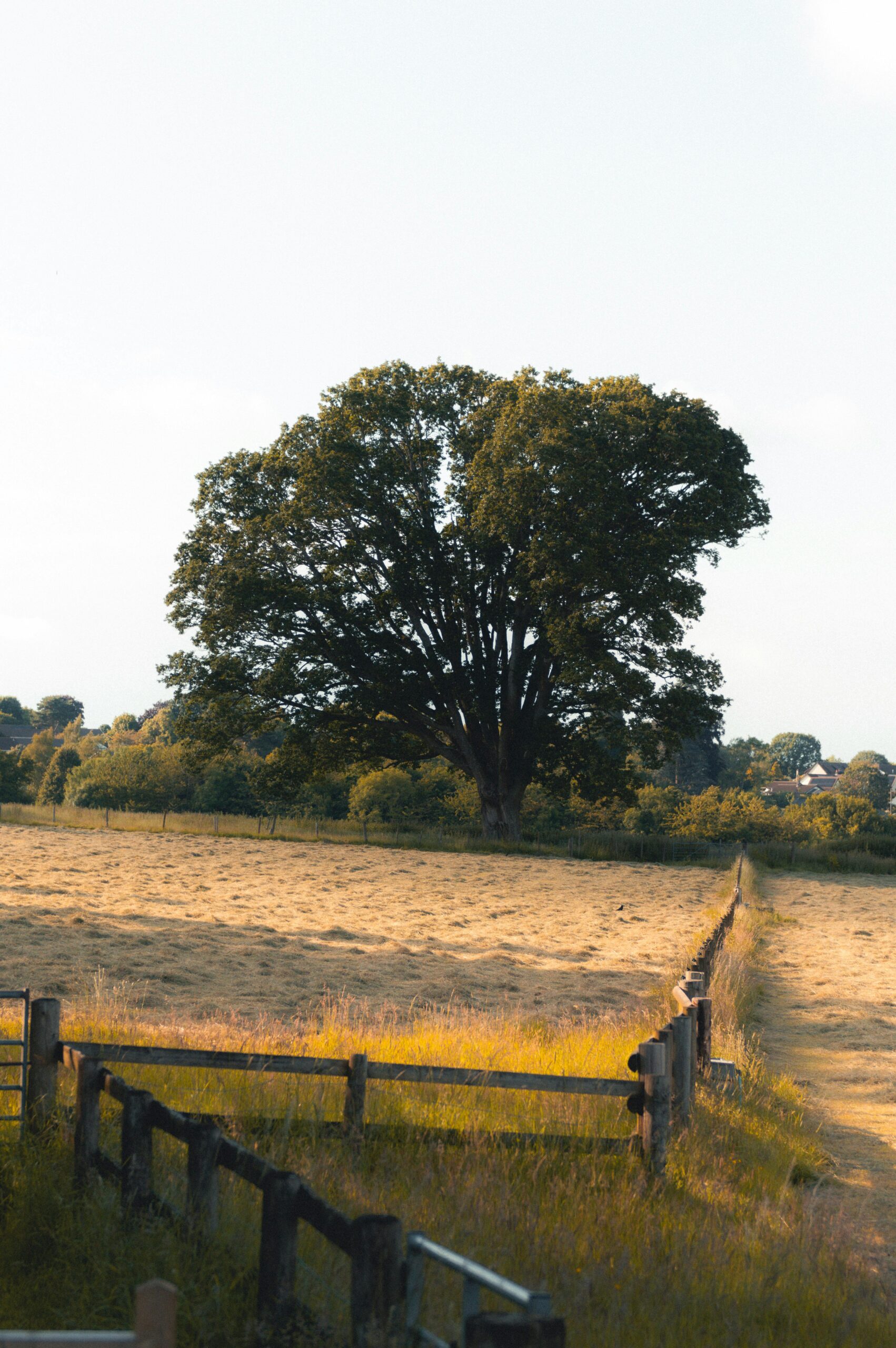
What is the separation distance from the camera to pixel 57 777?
8762 centimetres

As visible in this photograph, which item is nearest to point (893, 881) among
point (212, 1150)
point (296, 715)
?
point (296, 715)

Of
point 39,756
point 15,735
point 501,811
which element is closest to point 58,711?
point 15,735

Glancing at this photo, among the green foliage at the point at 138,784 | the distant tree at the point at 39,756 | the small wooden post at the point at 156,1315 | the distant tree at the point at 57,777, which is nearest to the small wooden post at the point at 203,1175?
the small wooden post at the point at 156,1315

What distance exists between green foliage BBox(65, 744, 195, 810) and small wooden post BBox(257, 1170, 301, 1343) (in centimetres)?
6646

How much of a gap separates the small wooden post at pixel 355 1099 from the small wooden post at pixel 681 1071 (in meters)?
2.22

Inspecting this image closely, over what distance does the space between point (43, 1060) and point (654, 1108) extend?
3.68 meters

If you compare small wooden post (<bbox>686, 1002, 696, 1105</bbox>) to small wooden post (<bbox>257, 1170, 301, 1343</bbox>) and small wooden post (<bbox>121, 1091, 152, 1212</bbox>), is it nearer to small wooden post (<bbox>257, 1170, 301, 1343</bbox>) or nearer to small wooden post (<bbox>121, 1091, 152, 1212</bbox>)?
small wooden post (<bbox>121, 1091, 152, 1212</bbox>)

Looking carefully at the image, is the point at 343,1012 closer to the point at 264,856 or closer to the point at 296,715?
the point at 264,856

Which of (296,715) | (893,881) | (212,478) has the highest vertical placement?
(212,478)

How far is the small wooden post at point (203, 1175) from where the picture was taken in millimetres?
4605

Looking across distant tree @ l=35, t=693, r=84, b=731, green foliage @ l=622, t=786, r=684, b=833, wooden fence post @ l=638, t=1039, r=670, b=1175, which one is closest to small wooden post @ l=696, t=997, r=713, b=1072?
wooden fence post @ l=638, t=1039, r=670, b=1175

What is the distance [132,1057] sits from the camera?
21.6ft

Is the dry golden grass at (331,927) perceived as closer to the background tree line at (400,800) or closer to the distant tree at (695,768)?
the background tree line at (400,800)

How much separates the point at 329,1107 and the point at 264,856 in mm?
31872
